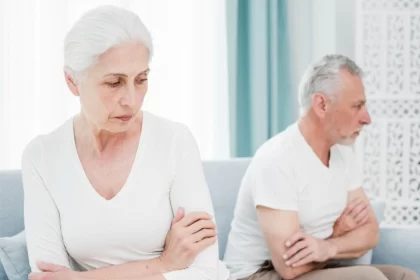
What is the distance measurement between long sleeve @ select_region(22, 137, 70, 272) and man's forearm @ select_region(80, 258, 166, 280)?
0.11 metres

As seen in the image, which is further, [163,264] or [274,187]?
[274,187]

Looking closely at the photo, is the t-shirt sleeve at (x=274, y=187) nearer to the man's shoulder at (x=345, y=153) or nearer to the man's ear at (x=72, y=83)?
the man's shoulder at (x=345, y=153)

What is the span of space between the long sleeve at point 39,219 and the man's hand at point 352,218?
37.8 inches

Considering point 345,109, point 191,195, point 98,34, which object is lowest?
point 191,195

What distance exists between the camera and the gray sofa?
7.86ft

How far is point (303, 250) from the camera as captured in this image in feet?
7.14

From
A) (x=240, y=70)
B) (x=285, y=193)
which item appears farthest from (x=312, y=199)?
(x=240, y=70)

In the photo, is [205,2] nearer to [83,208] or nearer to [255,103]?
[255,103]

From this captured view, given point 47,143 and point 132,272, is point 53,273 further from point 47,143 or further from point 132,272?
point 47,143

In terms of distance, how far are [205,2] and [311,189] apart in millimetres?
1498

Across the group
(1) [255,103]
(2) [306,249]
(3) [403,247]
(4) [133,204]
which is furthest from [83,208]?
(1) [255,103]

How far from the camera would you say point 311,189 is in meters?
2.30

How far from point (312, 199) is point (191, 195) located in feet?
1.85

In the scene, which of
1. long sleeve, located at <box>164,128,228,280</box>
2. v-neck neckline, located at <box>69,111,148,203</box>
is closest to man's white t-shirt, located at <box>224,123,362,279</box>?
long sleeve, located at <box>164,128,228,280</box>
